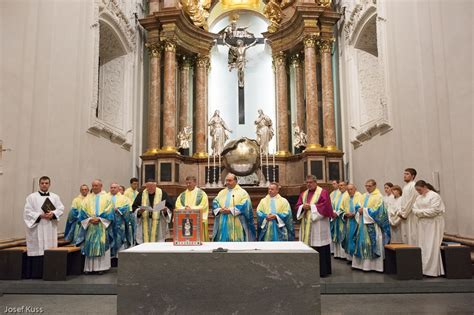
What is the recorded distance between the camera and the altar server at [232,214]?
22.1 feet

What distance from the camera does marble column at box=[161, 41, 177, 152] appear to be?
41.3ft

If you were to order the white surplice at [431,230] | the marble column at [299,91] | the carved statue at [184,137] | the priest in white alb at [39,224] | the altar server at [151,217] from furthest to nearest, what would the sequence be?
the marble column at [299,91], the carved statue at [184,137], the altar server at [151,217], the priest in white alb at [39,224], the white surplice at [431,230]

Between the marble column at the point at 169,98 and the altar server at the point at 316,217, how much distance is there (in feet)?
20.2

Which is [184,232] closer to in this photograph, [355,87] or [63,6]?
[63,6]

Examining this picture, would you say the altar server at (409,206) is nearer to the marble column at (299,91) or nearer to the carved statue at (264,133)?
the carved statue at (264,133)

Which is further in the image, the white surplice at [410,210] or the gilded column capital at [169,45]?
the gilded column capital at [169,45]

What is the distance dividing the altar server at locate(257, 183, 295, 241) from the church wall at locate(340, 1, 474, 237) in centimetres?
283

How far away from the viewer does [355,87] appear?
1228cm

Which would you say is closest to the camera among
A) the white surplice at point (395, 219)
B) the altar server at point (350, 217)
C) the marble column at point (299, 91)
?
the white surplice at point (395, 219)

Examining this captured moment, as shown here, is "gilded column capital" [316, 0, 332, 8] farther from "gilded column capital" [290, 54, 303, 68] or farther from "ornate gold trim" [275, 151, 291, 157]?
"ornate gold trim" [275, 151, 291, 157]

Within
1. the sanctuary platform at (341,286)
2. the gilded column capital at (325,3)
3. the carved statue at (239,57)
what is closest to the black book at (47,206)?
the sanctuary platform at (341,286)

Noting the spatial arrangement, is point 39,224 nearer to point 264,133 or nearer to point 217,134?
point 217,134

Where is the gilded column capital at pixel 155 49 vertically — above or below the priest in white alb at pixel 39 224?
above

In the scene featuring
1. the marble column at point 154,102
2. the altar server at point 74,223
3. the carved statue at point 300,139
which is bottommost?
the altar server at point 74,223
